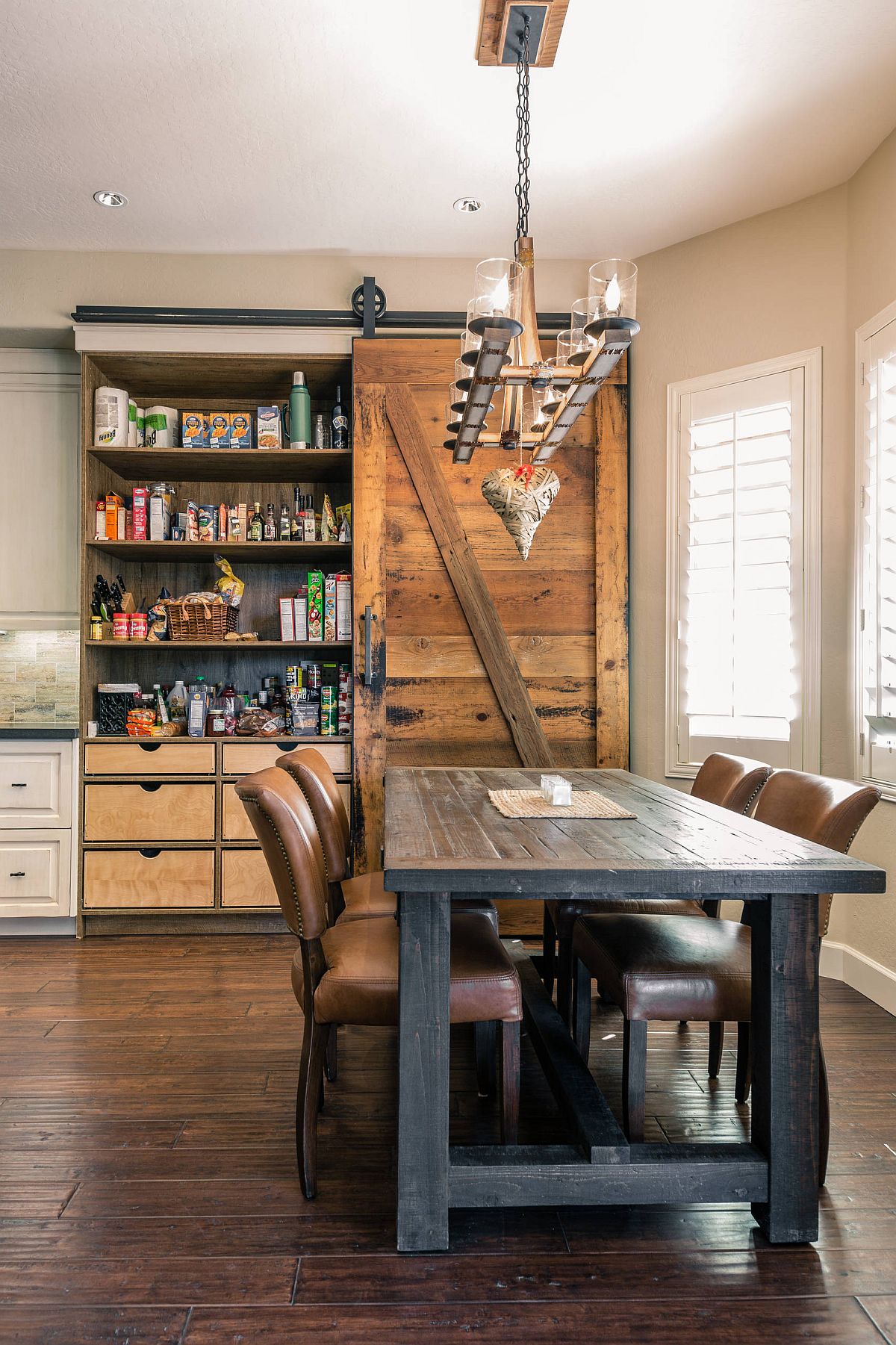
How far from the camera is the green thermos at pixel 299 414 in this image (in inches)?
155

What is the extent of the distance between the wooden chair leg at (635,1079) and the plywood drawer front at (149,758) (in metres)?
2.50

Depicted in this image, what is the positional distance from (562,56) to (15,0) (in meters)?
1.58

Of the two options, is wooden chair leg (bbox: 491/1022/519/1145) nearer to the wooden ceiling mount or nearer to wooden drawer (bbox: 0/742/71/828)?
the wooden ceiling mount

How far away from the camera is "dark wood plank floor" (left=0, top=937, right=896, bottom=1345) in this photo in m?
1.48

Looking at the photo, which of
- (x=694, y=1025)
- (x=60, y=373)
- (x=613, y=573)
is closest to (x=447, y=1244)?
(x=694, y=1025)

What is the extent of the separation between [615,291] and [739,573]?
1830 mm

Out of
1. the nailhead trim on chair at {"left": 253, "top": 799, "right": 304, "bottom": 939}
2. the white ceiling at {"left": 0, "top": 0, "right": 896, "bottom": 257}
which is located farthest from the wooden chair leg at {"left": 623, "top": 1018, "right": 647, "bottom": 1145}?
the white ceiling at {"left": 0, "top": 0, "right": 896, "bottom": 257}

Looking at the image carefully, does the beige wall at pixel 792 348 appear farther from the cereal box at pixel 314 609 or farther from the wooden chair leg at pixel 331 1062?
the wooden chair leg at pixel 331 1062

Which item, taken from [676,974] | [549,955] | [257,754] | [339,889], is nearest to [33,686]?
[257,754]

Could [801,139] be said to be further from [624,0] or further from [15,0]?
[15,0]

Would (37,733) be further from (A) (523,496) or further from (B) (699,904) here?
(B) (699,904)

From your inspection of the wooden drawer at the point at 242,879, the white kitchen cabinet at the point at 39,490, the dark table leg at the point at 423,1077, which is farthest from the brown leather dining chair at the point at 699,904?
the white kitchen cabinet at the point at 39,490

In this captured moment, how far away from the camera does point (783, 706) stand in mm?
3441

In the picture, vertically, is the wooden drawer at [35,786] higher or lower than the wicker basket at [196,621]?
lower
